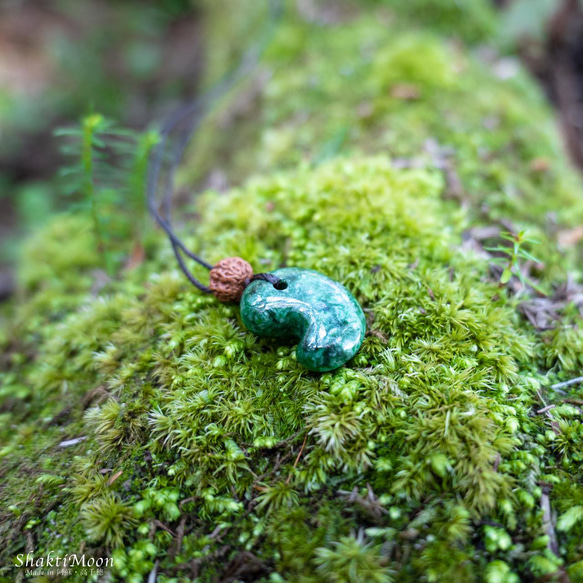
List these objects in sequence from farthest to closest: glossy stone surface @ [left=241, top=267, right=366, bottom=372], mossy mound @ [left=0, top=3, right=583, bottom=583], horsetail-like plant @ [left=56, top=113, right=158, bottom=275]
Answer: horsetail-like plant @ [left=56, top=113, right=158, bottom=275]
glossy stone surface @ [left=241, top=267, right=366, bottom=372]
mossy mound @ [left=0, top=3, right=583, bottom=583]

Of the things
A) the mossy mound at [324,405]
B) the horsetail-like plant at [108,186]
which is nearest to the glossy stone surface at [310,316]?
the mossy mound at [324,405]

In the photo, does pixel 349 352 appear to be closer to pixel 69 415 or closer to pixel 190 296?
pixel 190 296

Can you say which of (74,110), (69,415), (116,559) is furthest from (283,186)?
(74,110)

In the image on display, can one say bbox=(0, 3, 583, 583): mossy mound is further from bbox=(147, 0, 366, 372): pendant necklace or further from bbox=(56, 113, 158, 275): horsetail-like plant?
bbox=(56, 113, 158, 275): horsetail-like plant

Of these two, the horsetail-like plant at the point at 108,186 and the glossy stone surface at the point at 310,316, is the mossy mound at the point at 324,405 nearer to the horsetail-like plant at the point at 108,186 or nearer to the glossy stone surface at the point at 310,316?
the glossy stone surface at the point at 310,316

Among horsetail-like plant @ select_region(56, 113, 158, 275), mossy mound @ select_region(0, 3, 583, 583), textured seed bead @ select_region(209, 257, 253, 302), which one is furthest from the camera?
horsetail-like plant @ select_region(56, 113, 158, 275)

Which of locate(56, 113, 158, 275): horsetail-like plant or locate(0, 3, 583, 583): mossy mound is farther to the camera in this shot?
locate(56, 113, 158, 275): horsetail-like plant

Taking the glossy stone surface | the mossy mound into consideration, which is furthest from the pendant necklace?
the mossy mound
